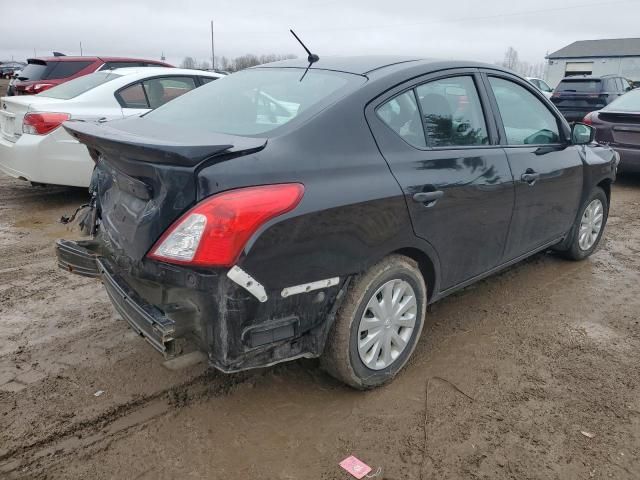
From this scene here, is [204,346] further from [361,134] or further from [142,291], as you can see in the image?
[361,134]

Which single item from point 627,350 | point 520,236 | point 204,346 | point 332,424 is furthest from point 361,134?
point 627,350

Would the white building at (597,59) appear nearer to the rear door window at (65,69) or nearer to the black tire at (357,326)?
the rear door window at (65,69)

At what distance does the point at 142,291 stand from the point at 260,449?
35.0 inches

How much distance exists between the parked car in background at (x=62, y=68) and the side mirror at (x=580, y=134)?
7.68 metres

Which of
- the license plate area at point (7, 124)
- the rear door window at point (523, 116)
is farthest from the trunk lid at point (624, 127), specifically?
the license plate area at point (7, 124)

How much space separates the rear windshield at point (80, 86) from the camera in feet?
20.5

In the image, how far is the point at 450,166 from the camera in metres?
2.85

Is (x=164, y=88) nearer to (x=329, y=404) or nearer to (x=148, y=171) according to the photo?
(x=148, y=171)

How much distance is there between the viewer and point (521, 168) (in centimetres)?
338

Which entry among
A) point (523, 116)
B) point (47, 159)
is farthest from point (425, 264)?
point (47, 159)

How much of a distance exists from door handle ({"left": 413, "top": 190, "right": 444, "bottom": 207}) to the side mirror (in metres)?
1.86

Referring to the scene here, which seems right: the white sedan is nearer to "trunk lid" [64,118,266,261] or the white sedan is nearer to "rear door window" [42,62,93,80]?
"rear door window" [42,62,93,80]

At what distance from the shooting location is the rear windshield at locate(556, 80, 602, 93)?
1345 cm

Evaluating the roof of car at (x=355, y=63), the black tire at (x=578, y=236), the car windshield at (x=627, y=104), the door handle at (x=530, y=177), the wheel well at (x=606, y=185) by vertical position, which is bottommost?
the black tire at (x=578, y=236)
